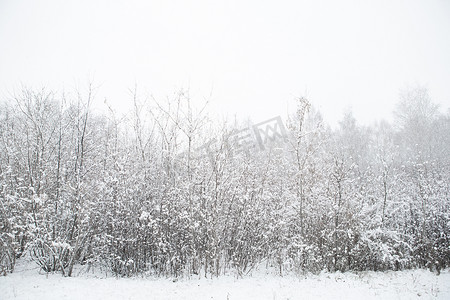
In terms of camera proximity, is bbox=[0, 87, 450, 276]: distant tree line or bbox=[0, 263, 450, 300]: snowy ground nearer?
bbox=[0, 263, 450, 300]: snowy ground

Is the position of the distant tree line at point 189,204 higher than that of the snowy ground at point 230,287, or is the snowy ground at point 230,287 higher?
the distant tree line at point 189,204

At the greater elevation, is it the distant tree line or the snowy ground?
the distant tree line

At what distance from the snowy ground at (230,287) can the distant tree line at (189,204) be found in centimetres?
51

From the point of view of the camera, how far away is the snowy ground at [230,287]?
4957 mm

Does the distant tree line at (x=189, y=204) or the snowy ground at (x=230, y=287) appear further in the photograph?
the distant tree line at (x=189, y=204)

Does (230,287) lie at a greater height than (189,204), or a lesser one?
lesser

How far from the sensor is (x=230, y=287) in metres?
5.60

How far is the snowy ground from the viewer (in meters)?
4.96

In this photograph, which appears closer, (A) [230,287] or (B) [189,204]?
(A) [230,287]

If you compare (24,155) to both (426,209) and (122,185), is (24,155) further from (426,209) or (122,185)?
(426,209)

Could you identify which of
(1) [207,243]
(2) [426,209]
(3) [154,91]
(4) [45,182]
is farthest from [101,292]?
(2) [426,209]

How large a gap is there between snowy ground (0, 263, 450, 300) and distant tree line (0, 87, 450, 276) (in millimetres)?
514

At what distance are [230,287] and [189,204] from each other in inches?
90.4

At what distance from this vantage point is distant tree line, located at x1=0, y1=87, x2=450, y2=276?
21.1 feet
